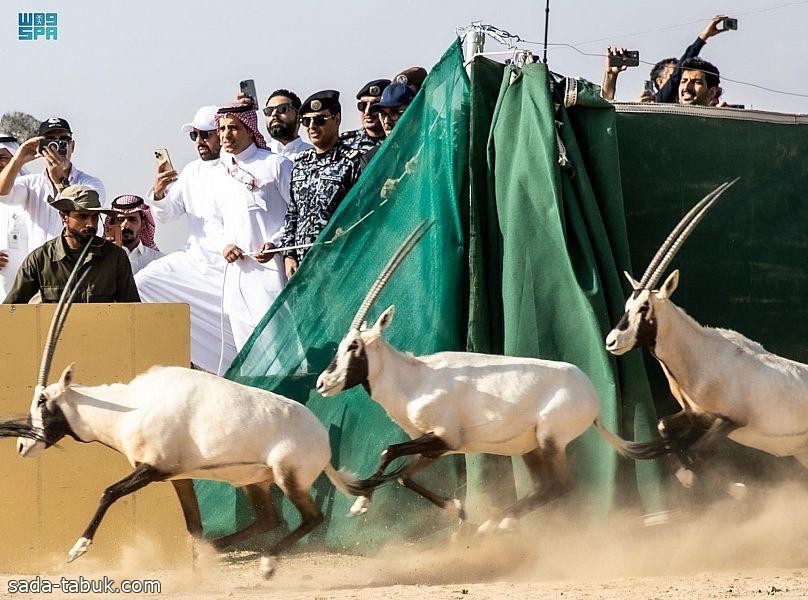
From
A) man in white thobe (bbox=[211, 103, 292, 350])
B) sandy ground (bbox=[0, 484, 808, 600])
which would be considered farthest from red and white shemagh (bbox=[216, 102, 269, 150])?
sandy ground (bbox=[0, 484, 808, 600])

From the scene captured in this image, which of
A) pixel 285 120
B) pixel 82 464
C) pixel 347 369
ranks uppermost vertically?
pixel 285 120

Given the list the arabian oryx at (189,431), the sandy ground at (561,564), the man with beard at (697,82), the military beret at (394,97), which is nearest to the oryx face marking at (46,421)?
the arabian oryx at (189,431)

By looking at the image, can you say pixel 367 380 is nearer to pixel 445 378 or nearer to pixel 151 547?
pixel 445 378

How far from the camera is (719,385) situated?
6844mm

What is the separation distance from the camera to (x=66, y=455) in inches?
268

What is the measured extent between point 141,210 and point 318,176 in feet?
7.63

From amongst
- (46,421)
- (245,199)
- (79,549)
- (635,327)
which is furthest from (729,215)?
(79,549)

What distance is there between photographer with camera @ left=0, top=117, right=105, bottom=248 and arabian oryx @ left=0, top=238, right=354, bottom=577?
115 inches

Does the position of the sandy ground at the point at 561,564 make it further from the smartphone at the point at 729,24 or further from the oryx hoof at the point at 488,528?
the smartphone at the point at 729,24

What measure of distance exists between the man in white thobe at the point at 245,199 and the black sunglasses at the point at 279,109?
41 cm

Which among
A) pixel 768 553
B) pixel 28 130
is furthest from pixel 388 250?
pixel 28 130

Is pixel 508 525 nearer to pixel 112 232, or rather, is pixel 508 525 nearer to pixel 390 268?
pixel 390 268

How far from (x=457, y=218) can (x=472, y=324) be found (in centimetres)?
53

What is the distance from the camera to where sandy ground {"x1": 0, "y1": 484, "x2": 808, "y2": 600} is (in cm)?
648
